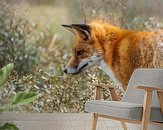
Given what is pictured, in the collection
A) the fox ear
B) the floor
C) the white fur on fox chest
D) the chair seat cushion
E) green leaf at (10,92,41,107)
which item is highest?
the fox ear

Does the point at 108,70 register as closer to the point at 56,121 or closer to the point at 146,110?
the point at 56,121

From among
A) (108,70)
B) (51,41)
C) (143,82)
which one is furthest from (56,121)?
(143,82)

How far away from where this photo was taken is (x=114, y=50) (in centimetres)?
485

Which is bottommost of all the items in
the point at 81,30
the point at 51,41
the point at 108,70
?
the point at 108,70

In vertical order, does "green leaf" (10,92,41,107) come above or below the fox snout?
above

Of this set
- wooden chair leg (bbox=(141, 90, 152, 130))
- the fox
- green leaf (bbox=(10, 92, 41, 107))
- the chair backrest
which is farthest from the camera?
the fox

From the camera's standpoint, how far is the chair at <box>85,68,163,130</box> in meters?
3.11

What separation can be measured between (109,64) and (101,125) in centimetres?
81

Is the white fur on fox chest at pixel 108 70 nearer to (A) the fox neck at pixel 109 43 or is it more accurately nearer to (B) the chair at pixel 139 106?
(A) the fox neck at pixel 109 43

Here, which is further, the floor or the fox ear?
the fox ear

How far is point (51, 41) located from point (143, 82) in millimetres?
1647

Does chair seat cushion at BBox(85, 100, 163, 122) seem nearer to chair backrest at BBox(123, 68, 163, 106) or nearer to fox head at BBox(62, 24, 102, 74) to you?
chair backrest at BBox(123, 68, 163, 106)

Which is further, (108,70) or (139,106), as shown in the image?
(108,70)

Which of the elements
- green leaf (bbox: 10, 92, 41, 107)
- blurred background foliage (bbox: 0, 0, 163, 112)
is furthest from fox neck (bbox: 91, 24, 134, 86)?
green leaf (bbox: 10, 92, 41, 107)
